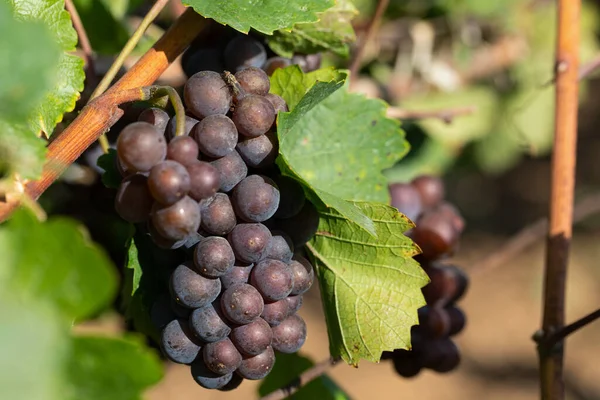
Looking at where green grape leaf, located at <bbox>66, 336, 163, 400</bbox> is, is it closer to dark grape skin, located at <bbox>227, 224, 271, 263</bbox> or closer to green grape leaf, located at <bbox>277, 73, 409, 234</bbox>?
dark grape skin, located at <bbox>227, 224, 271, 263</bbox>

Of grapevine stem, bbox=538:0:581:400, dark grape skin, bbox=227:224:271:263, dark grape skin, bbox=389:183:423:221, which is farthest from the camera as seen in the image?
dark grape skin, bbox=389:183:423:221

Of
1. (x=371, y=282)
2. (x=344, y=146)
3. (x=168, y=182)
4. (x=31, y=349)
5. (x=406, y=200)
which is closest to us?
(x=31, y=349)

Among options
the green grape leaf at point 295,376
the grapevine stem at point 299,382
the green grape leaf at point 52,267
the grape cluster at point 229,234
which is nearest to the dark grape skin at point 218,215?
the grape cluster at point 229,234

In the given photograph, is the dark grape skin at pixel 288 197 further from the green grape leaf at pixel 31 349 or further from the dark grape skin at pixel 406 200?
the dark grape skin at pixel 406 200

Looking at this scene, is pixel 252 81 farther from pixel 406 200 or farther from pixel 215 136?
pixel 406 200

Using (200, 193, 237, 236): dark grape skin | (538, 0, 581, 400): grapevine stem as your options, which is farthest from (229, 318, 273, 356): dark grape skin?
(538, 0, 581, 400): grapevine stem

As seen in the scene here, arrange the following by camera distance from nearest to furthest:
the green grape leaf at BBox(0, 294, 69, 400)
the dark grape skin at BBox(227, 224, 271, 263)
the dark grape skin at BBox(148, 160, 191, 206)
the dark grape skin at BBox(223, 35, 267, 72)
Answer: the green grape leaf at BBox(0, 294, 69, 400), the dark grape skin at BBox(148, 160, 191, 206), the dark grape skin at BBox(227, 224, 271, 263), the dark grape skin at BBox(223, 35, 267, 72)

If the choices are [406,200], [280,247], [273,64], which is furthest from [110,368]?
[406,200]
